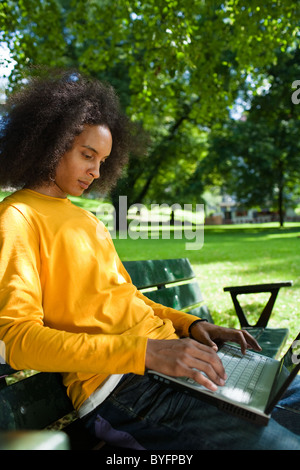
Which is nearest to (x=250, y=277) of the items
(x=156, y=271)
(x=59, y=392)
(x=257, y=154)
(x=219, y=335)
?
(x=156, y=271)

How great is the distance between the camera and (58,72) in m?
2.10

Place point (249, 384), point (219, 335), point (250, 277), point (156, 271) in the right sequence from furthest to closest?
1. point (250, 277)
2. point (156, 271)
3. point (219, 335)
4. point (249, 384)

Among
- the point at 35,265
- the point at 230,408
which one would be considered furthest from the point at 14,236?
the point at 230,408

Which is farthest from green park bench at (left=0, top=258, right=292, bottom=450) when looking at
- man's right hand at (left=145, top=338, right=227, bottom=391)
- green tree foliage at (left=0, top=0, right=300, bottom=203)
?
green tree foliage at (left=0, top=0, right=300, bottom=203)

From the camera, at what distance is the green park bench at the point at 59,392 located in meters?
0.83

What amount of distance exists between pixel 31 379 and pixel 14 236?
0.69 metres

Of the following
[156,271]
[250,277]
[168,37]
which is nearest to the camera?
[156,271]

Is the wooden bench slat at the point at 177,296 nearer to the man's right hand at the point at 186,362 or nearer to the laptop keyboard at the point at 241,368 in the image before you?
the laptop keyboard at the point at 241,368

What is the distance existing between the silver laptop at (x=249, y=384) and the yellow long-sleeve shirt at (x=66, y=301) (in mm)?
225

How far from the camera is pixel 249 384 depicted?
60.7 inches

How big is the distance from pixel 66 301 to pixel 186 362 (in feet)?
1.78

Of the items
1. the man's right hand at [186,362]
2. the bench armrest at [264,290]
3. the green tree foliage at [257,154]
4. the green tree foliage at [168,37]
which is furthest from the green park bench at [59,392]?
the green tree foliage at [257,154]

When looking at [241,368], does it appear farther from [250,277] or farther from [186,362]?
[250,277]

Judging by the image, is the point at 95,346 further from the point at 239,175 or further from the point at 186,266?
the point at 239,175
